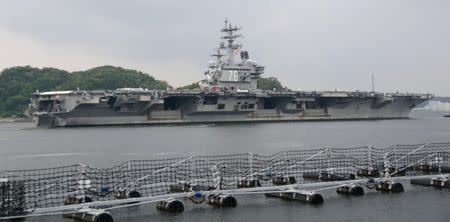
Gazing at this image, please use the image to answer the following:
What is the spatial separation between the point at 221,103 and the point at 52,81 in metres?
67.8

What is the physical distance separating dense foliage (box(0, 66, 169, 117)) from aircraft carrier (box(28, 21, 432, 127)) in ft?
148

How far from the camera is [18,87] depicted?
11288 centimetres

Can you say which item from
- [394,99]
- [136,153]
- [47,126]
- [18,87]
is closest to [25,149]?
[136,153]

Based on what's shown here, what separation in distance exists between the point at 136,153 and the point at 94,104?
23979 millimetres

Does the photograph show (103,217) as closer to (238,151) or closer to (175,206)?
(175,206)

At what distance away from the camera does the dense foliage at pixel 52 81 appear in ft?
342

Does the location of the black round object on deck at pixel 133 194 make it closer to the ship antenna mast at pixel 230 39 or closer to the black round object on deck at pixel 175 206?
the black round object on deck at pixel 175 206

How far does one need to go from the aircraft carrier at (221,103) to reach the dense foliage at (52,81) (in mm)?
45047

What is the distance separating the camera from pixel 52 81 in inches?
4550

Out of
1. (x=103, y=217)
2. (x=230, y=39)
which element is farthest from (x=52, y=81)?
(x=103, y=217)

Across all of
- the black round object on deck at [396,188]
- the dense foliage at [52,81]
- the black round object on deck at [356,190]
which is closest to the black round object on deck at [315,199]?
the black round object on deck at [356,190]

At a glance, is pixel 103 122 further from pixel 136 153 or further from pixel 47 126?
pixel 136 153

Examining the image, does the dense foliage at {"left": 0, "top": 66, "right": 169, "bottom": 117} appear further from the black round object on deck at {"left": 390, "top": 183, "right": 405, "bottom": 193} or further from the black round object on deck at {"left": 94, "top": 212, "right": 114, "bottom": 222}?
the black round object on deck at {"left": 94, "top": 212, "right": 114, "bottom": 222}

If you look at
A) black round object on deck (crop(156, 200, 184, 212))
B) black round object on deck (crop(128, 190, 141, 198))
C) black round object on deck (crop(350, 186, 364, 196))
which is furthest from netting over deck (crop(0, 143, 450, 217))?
black round object on deck (crop(350, 186, 364, 196))
